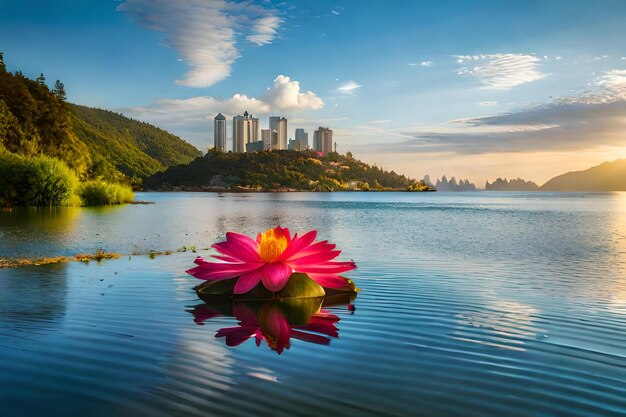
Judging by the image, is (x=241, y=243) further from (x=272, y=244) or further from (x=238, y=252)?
(x=272, y=244)

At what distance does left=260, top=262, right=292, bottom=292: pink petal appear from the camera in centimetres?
551

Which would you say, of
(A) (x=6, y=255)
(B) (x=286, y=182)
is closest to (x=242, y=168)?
(B) (x=286, y=182)

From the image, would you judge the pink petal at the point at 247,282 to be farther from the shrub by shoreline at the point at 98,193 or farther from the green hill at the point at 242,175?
the green hill at the point at 242,175

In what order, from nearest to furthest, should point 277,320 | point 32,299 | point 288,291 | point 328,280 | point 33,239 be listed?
point 277,320 < point 288,291 < point 328,280 < point 32,299 < point 33,239

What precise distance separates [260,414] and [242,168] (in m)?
181

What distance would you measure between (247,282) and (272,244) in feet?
1.67

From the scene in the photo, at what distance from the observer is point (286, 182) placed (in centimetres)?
18388

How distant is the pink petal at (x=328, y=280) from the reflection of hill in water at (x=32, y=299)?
2.65 meters

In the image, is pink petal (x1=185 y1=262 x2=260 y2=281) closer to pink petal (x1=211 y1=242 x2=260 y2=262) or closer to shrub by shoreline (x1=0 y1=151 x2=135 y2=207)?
pink petal (x1=211 y1=242 x2=260 y2=262)

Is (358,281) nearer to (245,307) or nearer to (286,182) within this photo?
(245,307)

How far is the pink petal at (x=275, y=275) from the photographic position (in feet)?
18.1

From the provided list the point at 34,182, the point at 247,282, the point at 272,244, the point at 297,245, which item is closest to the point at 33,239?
the point at 247,282

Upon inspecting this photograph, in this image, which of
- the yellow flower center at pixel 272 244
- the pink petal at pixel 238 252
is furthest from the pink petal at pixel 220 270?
the yellow flower center at pixel 272 244

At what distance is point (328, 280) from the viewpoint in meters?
6.16
